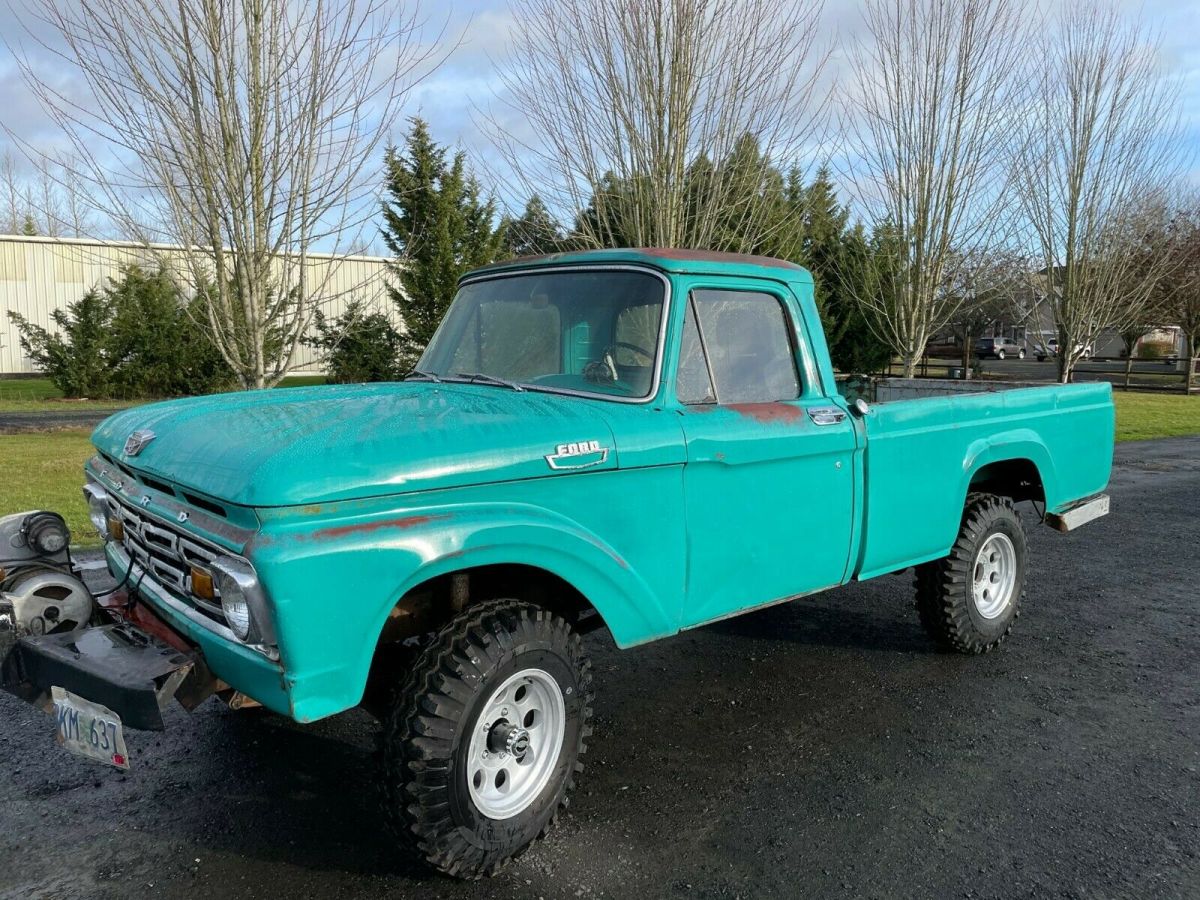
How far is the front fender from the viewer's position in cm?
246

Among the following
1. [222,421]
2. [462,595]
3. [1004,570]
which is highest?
[222,421]

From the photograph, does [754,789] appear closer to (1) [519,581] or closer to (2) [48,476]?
(1) [519,581]

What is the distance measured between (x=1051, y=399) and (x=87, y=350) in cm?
2016

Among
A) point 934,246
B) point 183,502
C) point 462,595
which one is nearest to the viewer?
point 183,502

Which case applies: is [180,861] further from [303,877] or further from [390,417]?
[390,417]

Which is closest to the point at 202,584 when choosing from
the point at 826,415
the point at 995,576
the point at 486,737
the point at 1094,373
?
the point at 486,737

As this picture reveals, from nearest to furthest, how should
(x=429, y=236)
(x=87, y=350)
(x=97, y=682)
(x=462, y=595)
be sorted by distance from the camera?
1. (x=97, y=682)
2. (x=462, y=595)
3. (x=429, y=236)
4. (x=87, y=350)

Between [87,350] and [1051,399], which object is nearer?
[1051,399]

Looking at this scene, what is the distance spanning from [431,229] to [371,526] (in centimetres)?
1427

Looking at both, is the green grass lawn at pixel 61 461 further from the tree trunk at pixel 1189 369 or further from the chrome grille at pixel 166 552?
the tree trunk at pixel 1189 369

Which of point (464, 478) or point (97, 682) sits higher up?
point (464, 478)

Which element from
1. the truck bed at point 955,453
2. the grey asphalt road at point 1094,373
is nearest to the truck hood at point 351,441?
the truck bed at point 955,453

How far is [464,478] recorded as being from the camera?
9.16 ft

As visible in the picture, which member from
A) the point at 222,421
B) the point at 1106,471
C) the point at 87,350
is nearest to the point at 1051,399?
the point at 1106,471
